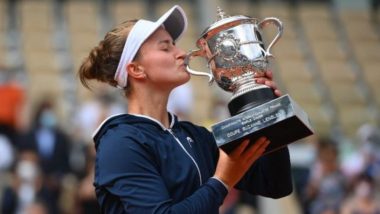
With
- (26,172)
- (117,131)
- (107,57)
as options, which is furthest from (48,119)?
(117,131)

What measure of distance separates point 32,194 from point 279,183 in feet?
16.6

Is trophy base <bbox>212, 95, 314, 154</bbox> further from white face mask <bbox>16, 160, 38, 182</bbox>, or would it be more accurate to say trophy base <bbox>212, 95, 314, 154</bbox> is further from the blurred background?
white face mask <bbox>16, 160, 38, 182</bbox>

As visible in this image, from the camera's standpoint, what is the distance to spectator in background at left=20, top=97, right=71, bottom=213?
896 centimetres

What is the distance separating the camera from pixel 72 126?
1071cm

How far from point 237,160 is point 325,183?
4504 mm

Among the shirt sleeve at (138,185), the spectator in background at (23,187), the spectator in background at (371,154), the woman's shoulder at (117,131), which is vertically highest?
the woman's shoulder at (117,131)

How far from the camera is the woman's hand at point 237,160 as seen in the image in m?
3.61

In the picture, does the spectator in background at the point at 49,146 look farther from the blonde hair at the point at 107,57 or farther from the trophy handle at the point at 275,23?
the trophy handle at the point at 275,23

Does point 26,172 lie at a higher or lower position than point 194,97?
higher

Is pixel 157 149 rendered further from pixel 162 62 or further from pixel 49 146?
pixel 49 146

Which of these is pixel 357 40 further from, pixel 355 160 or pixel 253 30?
pixel 253 30

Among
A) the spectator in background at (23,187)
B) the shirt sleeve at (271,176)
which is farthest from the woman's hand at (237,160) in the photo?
the spectator in background at (23,187)

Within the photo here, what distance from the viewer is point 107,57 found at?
3.81m

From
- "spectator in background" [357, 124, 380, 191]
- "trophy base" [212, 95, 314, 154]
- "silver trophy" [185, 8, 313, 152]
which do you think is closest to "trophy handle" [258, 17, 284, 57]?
"silver trophy" [185, 8, 313, 152]
